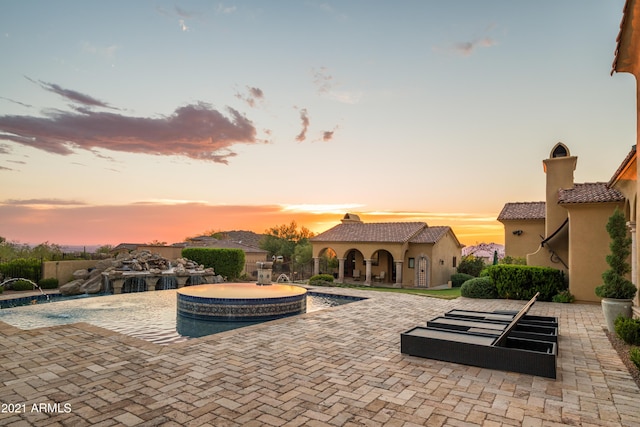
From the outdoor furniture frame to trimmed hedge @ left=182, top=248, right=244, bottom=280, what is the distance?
61.1ft

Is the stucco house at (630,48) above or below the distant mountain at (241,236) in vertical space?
above

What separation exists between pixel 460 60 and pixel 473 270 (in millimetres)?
21168

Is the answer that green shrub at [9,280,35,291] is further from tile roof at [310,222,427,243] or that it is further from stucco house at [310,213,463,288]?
tile roof at [310,222,427,243]

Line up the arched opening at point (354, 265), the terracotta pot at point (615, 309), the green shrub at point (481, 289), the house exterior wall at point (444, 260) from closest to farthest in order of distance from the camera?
→ the terracotta pot at point (615, 309) < the green shrub at point (481, 289) < the house exterior wall at point (444, 260) < the arched opening at point (354, 265)

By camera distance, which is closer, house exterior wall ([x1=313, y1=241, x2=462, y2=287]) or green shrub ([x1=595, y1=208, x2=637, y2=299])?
green shrub ([x1=595, y1=208, x2=637, y2=299])

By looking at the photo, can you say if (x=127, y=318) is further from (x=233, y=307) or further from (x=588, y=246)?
(x=588, y=246)

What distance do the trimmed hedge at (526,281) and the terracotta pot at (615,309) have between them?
6.58 m

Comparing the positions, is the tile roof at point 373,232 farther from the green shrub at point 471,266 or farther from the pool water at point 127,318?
the pool water at point 127,318

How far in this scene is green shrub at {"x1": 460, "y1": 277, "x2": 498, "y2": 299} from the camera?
16.9m

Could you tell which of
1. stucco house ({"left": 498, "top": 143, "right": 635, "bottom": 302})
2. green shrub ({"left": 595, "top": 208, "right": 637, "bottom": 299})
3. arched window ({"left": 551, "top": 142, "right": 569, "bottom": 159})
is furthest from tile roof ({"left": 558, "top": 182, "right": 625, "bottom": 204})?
green shrub ({"left": 595, "top": 208, "right": 637, "bottom": 299})

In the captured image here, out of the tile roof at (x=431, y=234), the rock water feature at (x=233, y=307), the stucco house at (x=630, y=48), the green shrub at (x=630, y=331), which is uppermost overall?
the stucco house at (x=630, y=48)

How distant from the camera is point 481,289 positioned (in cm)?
1705

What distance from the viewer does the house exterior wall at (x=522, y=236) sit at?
21031mm

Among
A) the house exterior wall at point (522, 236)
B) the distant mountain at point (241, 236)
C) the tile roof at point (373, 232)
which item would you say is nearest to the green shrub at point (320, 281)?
the tile roof at point (373, 232)
